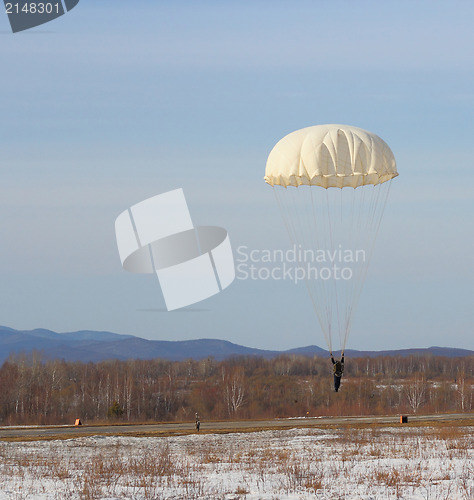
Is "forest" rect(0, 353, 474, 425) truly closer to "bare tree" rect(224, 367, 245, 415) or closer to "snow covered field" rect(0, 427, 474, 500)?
"bare tree" rect(224, 367, 245, 415)

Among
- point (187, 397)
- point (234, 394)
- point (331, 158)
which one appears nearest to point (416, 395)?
point (234, 394)

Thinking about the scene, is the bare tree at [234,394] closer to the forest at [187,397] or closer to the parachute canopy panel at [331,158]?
the forest at [187,397]

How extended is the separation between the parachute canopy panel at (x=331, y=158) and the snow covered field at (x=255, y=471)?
8601 mm

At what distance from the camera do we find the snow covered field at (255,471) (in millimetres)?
11320

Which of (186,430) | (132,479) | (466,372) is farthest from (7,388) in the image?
(466,372)

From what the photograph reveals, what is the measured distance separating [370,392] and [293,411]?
14.0 meters

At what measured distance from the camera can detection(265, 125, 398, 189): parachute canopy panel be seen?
22188 mm

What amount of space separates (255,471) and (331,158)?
11312mm

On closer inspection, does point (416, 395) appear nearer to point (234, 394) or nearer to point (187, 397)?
point (234, 394)

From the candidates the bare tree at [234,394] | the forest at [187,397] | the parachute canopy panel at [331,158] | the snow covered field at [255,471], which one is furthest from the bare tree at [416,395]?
the snow covered field at [255,471]

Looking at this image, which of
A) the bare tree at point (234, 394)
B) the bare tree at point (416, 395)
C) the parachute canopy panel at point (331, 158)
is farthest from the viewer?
the bare tree at point (416, 395)

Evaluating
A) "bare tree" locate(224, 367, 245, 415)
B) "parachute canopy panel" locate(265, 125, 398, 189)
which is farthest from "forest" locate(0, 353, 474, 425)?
"parachute canopy panel" locate(265, 125, 398, 189)

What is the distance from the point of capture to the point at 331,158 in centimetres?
2220

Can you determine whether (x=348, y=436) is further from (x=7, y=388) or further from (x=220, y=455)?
(x=7, y=388)
